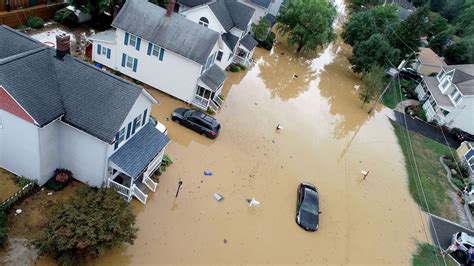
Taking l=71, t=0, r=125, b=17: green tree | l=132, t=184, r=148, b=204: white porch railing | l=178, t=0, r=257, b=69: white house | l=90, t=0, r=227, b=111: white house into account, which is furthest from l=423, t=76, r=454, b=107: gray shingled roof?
l=71, t=0, r=125, b=17: green tree

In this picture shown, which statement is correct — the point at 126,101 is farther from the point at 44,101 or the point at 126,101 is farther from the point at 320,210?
the point at 320,210

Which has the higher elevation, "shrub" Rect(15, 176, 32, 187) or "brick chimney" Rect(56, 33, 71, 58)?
"brick chimney" Rect(56, 33, 71, 58)

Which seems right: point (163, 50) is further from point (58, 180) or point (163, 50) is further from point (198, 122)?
point (58, 180)

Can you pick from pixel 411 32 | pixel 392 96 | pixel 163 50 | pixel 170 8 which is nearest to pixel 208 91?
pixel 163 50

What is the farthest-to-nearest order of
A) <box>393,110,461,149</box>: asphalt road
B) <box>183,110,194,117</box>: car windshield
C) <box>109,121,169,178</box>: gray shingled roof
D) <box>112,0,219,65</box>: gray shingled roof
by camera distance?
<box>393,110,461,149</box>: asphalt road
<box>112,0,219,65</box>: gray shingled roof
<box>183,110,194,117</box>: car windshield
<box>109,121,169,178</box>: gray shingled roof

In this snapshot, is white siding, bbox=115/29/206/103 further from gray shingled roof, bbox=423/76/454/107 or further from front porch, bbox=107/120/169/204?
gray shingled roof, bbox=423/76/454/107

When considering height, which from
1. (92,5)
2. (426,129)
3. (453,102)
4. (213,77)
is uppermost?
(453,102)

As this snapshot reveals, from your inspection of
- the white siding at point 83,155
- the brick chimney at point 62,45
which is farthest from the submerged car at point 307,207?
the brick chimney at point 62,45
